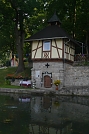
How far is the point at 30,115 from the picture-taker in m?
9.98

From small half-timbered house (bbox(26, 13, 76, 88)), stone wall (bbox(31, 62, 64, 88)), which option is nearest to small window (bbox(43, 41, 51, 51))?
small half-timbered house (bbox(26, 13, 76, 88))

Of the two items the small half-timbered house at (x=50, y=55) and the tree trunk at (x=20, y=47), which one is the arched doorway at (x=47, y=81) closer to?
the small half-timbered house at (x=50, y=55)

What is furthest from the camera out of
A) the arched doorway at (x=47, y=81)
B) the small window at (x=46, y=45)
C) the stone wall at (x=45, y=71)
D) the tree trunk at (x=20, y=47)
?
the tree trunk at (x=20, y=47)

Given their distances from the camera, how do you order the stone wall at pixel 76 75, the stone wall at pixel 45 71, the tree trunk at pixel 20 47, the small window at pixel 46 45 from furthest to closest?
the tree trunk at pixel 20 47 → the small window at pixel 46 45 → the stone wall at pixel 45 71 → the stone wall at pixel 76 75

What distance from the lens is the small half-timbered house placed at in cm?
2162

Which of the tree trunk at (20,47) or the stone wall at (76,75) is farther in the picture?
the tree trunk at (20,47)

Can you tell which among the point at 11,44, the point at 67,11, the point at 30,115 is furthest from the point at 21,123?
the point at 11,44

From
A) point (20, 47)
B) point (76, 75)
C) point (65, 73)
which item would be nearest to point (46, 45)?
point (65, 73)

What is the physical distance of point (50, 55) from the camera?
22016 mm

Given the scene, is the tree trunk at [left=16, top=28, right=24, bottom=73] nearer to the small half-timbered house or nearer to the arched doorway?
the small half-timbered house

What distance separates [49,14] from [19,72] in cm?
1029

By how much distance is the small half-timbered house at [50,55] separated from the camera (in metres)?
21.6

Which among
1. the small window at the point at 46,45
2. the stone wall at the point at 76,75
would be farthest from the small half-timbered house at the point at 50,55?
the stone wall at the point at 76,75

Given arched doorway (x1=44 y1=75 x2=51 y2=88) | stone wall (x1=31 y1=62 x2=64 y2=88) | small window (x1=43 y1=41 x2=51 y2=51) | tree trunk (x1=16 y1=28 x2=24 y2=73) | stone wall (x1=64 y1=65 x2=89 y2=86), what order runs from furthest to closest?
tree trunk (x1=16 y1=28 x2=24 y2=73) < small window (x1=43 y1=41 x2=51 y2=51) < arched doorway (x1=44 y1=75 x2=51 y2=88) < stone wall (x1=31 y1=62 x2=64 y2=88) < stone wall (x1=64 y1=65 x2=89 y2=86)
